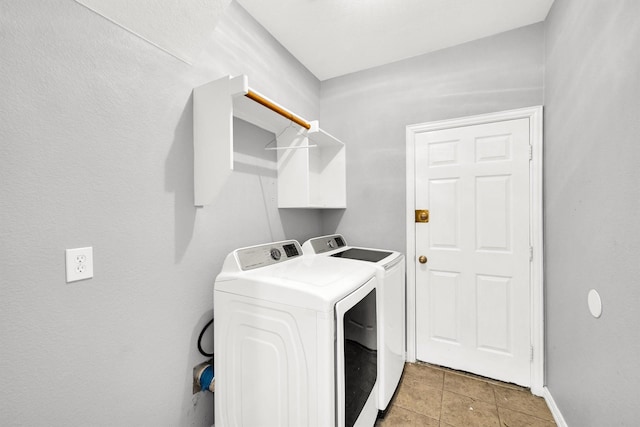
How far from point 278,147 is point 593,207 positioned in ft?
5.98

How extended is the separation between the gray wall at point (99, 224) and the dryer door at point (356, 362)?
811 millimetres

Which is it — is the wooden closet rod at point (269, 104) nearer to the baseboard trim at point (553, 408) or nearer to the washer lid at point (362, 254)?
the washer lid at point (362, 254)

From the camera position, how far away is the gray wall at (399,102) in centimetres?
190

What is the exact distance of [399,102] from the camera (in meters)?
2.27

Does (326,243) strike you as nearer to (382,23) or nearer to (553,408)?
(382,23)

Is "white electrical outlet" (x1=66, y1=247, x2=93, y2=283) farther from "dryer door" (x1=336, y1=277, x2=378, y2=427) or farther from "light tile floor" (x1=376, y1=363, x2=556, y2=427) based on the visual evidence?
"light tile floor" (x1=376, y1=363, x2=556, y2=427)

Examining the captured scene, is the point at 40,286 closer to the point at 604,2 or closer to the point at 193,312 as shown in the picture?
the point at 193,312

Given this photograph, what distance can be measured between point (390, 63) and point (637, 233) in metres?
2.05

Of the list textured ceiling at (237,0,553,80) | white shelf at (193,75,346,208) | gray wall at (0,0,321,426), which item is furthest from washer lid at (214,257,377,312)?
textured ceiling at (237,0,553,80)

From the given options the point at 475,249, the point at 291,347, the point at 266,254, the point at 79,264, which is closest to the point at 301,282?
the point at 291,347

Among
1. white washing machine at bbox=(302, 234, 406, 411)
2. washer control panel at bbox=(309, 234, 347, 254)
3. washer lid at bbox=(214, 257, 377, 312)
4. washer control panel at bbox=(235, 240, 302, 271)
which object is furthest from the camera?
washer control panel at bbox=(309, 234, 347, 254)

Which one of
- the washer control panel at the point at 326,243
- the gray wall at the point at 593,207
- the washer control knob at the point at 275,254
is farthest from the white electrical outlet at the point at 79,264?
the gray wall at the point at 593,207

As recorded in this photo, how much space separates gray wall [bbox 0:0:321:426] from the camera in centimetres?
83

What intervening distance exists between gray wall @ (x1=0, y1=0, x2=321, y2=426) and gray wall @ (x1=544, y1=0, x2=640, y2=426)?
6.12 ft
